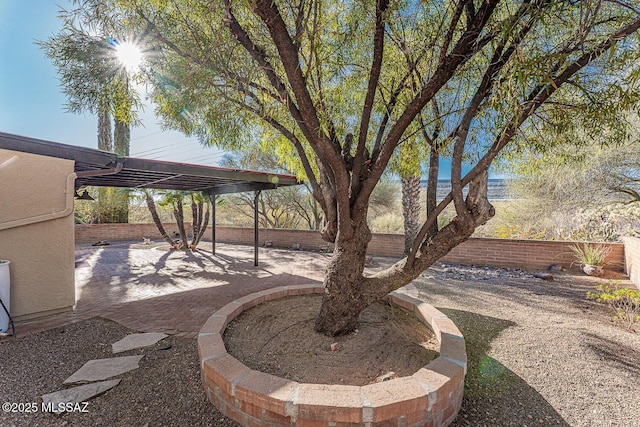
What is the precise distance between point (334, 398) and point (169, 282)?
18.1 ft

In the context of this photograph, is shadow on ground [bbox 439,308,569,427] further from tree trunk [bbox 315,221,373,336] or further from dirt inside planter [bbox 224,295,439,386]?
tree trunk [bbox 315,221,373,336]

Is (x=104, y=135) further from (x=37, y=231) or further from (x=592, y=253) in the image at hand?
(x=592, y=253)

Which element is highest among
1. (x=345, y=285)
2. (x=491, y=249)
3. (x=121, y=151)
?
(x=121, y=151)

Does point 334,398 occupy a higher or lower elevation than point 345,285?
lower

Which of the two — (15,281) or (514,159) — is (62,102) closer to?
(15,281)

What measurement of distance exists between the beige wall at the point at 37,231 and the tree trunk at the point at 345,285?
4018 millimetres

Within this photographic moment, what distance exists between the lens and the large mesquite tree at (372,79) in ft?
7.00

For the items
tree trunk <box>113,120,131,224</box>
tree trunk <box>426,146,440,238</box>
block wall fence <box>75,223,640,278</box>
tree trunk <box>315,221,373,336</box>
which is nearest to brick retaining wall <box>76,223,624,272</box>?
block wall fence <box>75,223,640,278</box>

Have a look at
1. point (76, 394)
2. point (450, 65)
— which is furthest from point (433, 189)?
point (76, 394)

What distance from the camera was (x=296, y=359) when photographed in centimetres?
243

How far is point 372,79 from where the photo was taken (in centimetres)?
242

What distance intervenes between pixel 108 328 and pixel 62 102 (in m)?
2.99

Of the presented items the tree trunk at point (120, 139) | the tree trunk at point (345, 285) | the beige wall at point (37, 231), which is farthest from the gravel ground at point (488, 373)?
the tree trunk at point (120, 139)

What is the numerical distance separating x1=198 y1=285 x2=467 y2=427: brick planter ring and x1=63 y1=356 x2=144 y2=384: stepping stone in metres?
1.05
